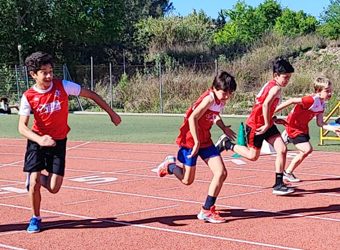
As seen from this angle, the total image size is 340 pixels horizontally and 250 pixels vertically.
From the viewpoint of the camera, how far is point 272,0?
7638 cm

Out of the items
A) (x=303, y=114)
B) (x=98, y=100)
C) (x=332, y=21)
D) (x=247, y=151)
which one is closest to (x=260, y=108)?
(x=247, y=151)

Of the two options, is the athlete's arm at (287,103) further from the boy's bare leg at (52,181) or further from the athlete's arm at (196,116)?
the boy's bare leg at (52,181)

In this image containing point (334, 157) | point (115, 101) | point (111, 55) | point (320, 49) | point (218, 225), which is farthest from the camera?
point (111, 55)

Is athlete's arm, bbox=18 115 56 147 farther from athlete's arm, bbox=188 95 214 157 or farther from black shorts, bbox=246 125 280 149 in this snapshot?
black shorts, bbox=246 125 280 149

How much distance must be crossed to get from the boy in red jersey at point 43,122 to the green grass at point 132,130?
32.6 ft

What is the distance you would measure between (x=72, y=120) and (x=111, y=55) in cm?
2179

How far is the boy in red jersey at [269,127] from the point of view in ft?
33.1

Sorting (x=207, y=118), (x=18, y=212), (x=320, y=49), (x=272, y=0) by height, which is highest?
(x=272, y=0)

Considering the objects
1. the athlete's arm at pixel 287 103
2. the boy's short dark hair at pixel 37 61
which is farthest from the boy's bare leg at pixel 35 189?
the athlete's arm at pixel 287 103

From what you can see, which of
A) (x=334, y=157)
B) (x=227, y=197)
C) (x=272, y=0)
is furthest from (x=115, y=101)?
(x=272, y=0)

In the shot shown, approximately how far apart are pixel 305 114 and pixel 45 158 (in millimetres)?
4509

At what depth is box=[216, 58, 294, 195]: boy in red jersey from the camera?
10.1m

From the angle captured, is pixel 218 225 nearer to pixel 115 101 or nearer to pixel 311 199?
pixel 311 199

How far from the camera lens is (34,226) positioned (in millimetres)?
8023
